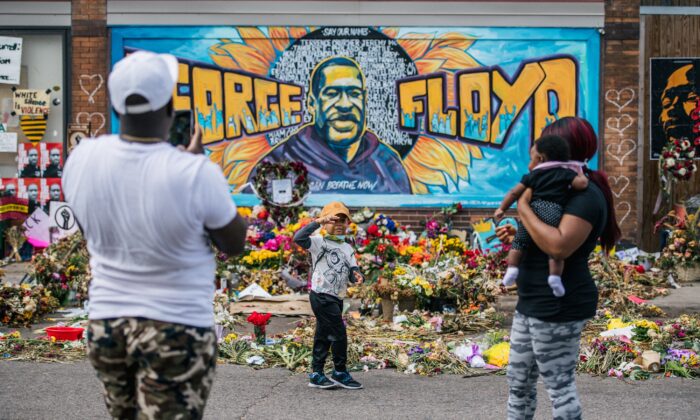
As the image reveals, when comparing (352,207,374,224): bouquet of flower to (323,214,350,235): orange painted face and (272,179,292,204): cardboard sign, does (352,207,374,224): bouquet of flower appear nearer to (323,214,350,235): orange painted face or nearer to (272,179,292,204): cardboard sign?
(272,179,292,204): cardboard sign

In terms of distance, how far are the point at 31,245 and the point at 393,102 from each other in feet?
20.9

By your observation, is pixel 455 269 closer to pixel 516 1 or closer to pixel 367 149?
pixel 367 149

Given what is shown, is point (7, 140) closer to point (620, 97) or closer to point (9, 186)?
point (9, 186)

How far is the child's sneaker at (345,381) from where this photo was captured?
7.32 metres

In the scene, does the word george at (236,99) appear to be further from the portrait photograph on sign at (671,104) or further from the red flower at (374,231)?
the portrait photograph on sign at (671,104)

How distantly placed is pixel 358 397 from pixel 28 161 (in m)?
10.1

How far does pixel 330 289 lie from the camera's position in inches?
293

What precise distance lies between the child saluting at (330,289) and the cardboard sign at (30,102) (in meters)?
9.25

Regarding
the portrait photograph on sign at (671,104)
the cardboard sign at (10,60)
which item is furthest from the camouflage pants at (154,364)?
the portrait photograph on sign at (671,104)

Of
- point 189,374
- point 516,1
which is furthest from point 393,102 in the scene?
point 189,374

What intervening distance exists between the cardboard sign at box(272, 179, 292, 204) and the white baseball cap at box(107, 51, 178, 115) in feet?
34.4

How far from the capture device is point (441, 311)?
10.6 meters

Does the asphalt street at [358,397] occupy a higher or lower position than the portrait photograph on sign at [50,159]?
lower

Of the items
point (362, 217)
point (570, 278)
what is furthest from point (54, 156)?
point (570, 278)
